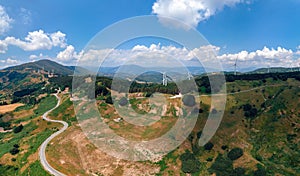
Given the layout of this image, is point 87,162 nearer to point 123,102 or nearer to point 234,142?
point 123,102

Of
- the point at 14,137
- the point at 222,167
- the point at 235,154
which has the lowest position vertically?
the point at 14,137

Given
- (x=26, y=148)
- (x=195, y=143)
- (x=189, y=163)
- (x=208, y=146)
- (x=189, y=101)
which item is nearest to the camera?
(x=189, y=163)

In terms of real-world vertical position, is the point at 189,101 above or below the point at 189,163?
above

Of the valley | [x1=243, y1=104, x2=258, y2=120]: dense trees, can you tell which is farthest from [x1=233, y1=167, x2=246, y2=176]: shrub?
[x1=243, y1=104, x2=258, y2=120]: dense trees

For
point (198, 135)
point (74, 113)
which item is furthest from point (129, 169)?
point (74, 113)

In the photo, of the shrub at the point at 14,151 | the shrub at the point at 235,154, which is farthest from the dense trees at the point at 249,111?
the shrub at the point at 14,151

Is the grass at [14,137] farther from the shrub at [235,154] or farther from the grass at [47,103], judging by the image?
the shrub at [235,154]

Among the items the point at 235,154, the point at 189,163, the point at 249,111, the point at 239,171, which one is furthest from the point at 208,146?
the point at 249,111

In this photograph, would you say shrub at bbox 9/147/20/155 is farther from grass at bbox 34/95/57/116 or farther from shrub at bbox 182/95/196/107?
grass at bbox 34/95/57/116
